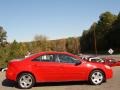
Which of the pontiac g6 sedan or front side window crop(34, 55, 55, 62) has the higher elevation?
front side window crop(34, 55, 55, 62)

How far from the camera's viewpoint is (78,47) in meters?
137

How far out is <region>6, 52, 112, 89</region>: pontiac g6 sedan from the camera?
12820 mm

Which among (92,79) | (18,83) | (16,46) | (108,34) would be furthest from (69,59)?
(108,34)

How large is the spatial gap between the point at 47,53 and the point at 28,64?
873 mm

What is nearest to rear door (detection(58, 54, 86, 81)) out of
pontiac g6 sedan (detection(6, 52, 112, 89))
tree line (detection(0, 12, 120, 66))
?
pontiac g6 sedan (detection(6, 52, 112, 89))

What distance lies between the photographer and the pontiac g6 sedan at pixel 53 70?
12.8m

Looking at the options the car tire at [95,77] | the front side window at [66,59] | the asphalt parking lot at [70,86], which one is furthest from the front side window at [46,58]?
the car tire at [95,77]

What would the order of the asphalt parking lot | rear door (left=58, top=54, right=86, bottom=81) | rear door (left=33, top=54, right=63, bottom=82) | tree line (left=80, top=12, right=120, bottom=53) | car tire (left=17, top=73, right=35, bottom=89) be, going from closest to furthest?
1. the asphalt parking lot
2. car tire (left=17, top=73, right=35, bottom=89)
3. rear door (left=33, top=54, right=63, bottom=82)
4. rear door (left=58, top=54, right=86, bottom=81)
5. tree line (left=80, top=12, right=120, bottom=53)

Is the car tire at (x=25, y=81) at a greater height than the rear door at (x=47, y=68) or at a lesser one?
lesser

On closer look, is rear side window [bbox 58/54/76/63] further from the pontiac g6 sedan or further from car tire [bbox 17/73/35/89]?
car tire [bbox 17/73/35/89]

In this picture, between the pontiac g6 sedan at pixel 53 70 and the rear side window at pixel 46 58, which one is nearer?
the pontiac g6 sedan at pixel 53 70

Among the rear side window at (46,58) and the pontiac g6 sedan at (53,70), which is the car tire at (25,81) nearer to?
the pontiac g6 sedan at (53,70)

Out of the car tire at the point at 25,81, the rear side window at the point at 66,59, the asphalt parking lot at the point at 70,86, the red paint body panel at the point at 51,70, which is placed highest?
the rear side window at the point at 66,59

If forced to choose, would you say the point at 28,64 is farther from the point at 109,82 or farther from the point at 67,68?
the point at 109,82
